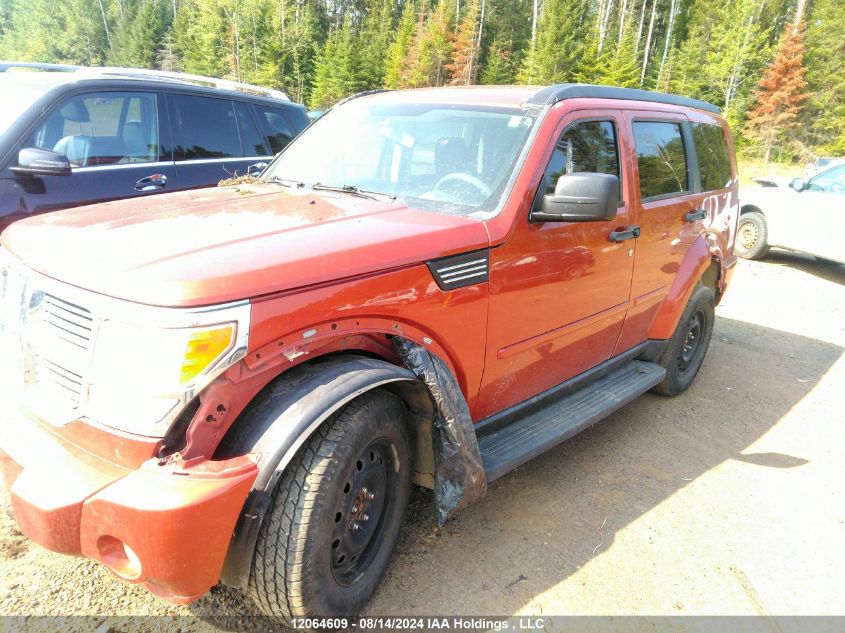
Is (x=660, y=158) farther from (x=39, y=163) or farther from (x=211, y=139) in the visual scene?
(x=39, y=163)

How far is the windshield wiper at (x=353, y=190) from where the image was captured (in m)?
2.90

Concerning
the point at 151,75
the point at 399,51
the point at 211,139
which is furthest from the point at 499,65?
the point at 211,139

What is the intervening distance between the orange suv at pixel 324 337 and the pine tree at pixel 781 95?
40421 mm

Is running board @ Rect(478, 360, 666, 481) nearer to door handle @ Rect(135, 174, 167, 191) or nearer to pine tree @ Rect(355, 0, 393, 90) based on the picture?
door handle @ Rect(135, 174, 167, 191)

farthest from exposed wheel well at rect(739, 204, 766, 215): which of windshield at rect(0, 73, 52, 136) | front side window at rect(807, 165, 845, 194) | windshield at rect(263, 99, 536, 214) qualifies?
windshield at rect(0, 73, 52, 136)

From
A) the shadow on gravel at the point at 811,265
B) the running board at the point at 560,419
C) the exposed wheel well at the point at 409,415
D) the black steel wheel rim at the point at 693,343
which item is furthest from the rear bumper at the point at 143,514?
the shadow on gravel at the point at 811,265

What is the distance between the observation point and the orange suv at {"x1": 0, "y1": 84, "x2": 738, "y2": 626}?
1761 mm

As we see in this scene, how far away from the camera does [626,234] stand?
3.47 m

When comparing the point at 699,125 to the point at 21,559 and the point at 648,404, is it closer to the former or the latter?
the point at 648,404

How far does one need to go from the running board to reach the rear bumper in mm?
1260

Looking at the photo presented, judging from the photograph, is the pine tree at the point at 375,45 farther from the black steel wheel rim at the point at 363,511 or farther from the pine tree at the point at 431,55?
the black steel wheel rim at the point at 363,511

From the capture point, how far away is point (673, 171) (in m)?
4.11

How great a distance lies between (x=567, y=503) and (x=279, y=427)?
199 centimetres

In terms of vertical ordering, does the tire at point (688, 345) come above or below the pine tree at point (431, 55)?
below
